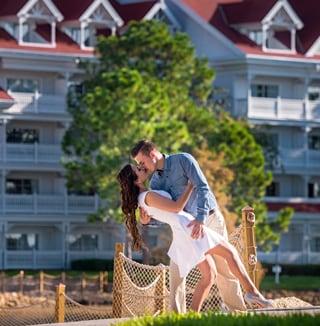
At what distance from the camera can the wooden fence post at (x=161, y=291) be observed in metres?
23.3

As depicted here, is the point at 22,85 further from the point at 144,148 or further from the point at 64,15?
the point at 144,148

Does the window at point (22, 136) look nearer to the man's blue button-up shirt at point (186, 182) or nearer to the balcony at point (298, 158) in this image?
the balcony at point (298, 158)

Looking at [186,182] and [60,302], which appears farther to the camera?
[60,302]

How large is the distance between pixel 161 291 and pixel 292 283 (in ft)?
124

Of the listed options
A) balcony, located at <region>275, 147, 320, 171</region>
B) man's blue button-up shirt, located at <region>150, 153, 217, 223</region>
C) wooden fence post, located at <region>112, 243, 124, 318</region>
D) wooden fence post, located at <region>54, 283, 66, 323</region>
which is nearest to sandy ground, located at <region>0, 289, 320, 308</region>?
balcony, located at <region>275, 147, 320, 171</region>

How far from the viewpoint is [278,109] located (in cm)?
7088

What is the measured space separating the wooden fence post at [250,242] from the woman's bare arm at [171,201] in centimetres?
238

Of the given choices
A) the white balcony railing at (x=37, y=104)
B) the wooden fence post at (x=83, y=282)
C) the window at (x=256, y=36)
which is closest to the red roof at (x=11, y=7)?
the white balcony railing at (x=37, y=104)

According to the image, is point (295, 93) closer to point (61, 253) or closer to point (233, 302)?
point (61, 253)

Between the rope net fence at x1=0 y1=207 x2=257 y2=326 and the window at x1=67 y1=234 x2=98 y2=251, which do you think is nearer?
the rope net fence at x1=0 y1=207 x2=257 y2=326

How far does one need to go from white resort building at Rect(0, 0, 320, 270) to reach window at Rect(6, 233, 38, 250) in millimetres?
36

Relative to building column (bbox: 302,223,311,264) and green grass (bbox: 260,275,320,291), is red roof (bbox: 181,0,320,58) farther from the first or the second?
green grass (bbox: 260,275,320,291)

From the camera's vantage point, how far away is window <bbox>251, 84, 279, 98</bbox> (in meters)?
72.2

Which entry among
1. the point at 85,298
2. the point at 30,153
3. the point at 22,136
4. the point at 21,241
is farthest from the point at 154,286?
the point at 22,136
